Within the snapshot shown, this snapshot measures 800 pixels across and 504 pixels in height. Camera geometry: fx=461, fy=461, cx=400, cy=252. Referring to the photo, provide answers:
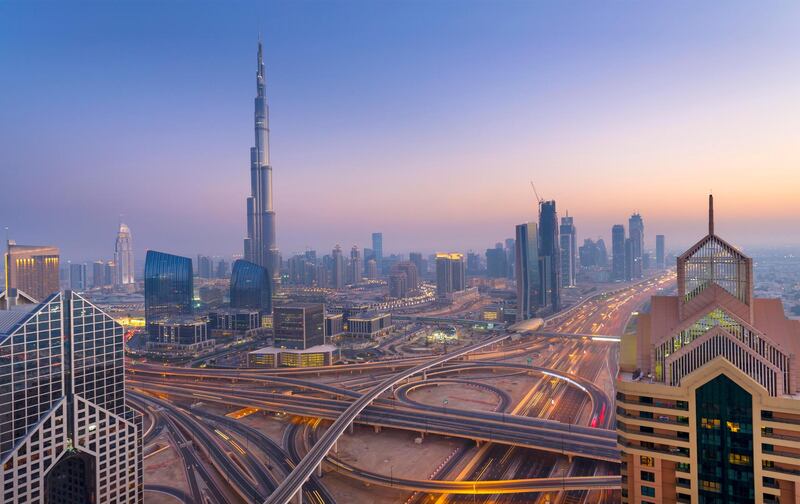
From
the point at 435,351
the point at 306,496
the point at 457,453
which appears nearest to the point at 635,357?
the point at 457,453

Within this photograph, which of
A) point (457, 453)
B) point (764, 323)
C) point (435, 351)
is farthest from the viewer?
point (435, 351)

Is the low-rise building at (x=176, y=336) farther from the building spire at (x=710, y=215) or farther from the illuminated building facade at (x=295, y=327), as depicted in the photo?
the building spire at (x=710, y=215)

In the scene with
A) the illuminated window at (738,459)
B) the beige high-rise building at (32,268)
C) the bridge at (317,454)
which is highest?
the beige high-rise building at (32,268)

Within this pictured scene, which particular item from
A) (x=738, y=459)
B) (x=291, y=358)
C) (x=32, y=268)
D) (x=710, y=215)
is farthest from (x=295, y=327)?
(x=738, y=459)

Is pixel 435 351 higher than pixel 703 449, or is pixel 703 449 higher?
pixel 703 449

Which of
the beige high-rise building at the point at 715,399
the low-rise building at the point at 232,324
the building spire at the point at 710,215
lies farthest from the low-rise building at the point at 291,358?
the building spire at the point at 710,215

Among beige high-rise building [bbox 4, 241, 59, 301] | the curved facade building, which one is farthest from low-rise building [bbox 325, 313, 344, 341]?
beige high-rise building [bbox 4, 241, 59, 301]

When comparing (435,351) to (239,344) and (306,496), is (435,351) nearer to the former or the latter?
(239,344)
